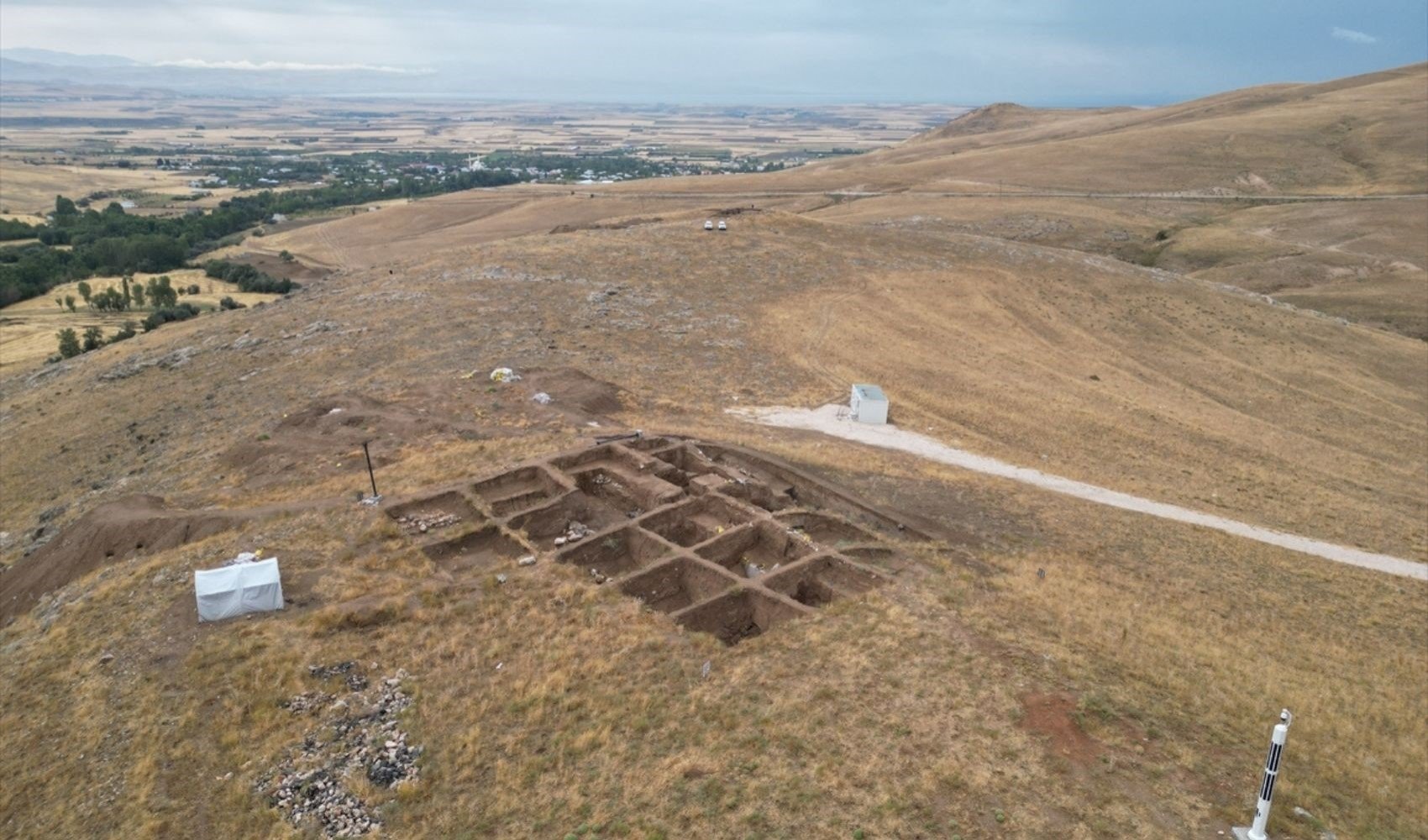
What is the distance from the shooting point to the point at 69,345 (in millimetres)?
54719

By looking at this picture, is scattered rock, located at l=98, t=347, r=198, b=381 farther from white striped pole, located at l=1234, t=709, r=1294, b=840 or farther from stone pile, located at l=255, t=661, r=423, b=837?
white striped pole, located at l=1234, t=709, r=1294, b=840

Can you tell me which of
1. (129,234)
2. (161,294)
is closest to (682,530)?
(161,294)

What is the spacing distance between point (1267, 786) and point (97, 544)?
2501 centimetres

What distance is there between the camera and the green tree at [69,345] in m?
54.0

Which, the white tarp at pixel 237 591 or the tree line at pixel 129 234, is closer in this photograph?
the white tarp at pixel 237 591

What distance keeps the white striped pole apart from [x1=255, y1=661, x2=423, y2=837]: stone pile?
12.4 meters

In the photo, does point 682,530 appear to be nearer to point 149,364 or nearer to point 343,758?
point 343,758

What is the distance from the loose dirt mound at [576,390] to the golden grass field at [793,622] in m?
0.69

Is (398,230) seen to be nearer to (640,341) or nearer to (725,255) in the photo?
(725,255)

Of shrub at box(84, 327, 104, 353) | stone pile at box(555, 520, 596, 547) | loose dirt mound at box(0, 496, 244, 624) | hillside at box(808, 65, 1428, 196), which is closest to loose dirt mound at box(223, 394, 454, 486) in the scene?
loose dirt mound at box(0, 496, 244, 624)

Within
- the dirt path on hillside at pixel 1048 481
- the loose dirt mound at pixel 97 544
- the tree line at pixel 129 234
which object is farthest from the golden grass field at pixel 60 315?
the dirt path on hillside at pixel 1048 481

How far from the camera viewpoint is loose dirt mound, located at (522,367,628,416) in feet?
96.6

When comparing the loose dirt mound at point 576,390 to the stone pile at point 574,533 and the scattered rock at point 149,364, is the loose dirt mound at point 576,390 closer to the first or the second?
the stone pile at point 574,533

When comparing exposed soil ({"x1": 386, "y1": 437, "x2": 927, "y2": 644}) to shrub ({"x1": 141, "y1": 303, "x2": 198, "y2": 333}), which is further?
shrub ({"x1": 141, "y1": 303, "x2": 198, "y2": 333})
